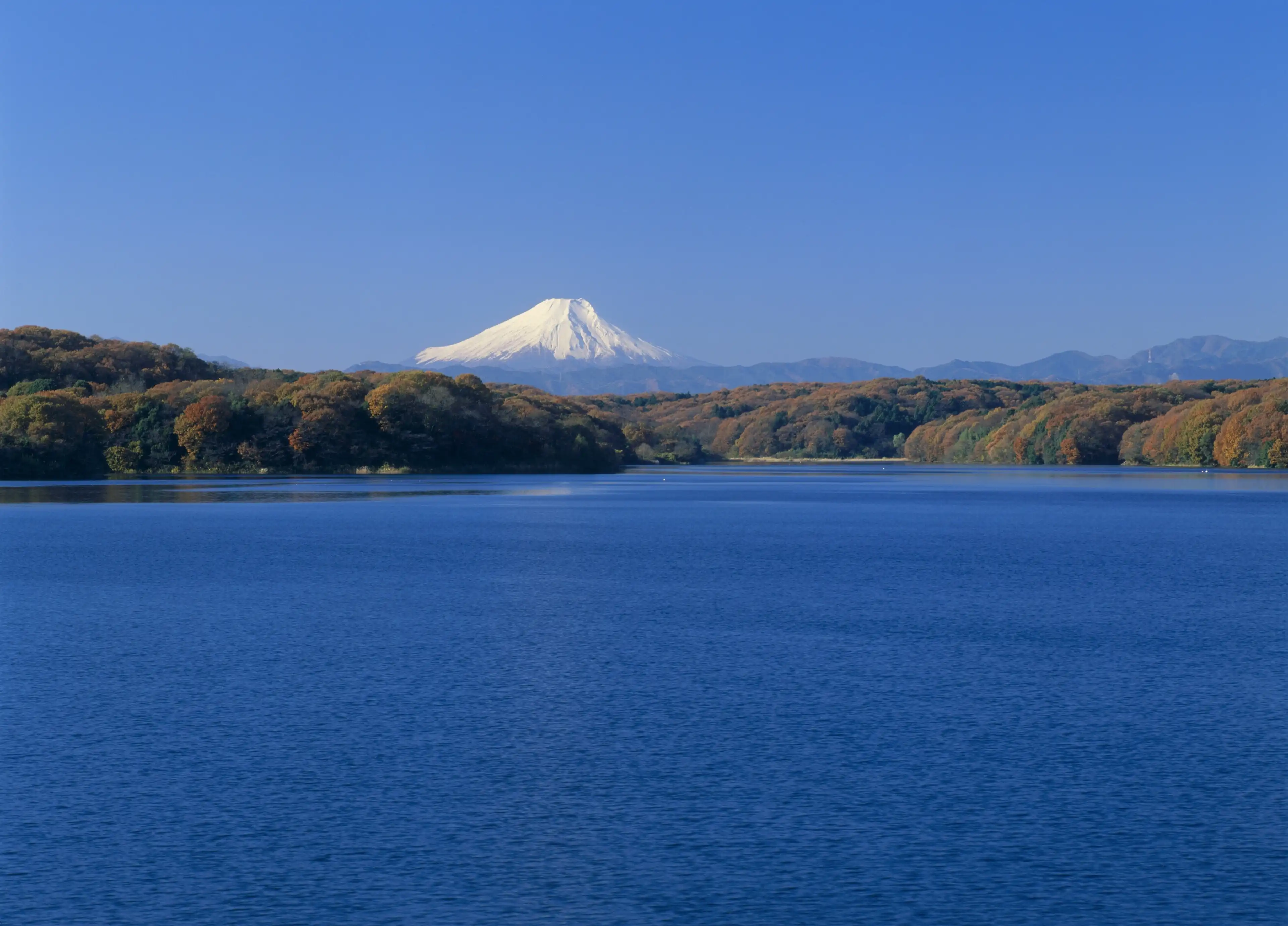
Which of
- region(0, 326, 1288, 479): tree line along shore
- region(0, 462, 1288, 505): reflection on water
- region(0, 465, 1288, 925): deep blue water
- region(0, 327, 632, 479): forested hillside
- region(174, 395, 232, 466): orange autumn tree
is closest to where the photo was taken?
region(0, 465, 1288, 925): deep blue water

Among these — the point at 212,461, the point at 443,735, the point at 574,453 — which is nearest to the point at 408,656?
the point at 443,735

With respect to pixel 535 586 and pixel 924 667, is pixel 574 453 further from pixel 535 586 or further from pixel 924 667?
pixel 924 667

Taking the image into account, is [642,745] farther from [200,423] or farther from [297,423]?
[297,423]

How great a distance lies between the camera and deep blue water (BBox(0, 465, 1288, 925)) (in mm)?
9211

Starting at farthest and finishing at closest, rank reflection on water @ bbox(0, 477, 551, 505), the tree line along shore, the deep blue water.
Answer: the tree line along shore → reflection on water @ bbox(0, 477, 551, 505) → the deep blue water

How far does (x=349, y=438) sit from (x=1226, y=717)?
109636mm

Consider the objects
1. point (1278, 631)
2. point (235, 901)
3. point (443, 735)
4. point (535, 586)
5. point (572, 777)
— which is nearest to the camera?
point (235, 901)

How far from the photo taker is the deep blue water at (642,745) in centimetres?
921

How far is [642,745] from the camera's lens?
44.3ft

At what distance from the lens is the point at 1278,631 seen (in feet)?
71.8

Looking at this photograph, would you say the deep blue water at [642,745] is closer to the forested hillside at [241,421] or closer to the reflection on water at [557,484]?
the reflection on water at [557,484]

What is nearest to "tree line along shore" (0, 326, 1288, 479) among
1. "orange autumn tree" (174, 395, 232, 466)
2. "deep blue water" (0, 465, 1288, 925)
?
"orange autumn tree" (174, 395, 232, 466)

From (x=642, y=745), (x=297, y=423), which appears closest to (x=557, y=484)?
(x=297, y=423)

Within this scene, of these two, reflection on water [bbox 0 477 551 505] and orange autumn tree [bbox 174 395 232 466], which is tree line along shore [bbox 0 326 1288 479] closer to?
orange autumn tree [bbox 174 395 232 466]
